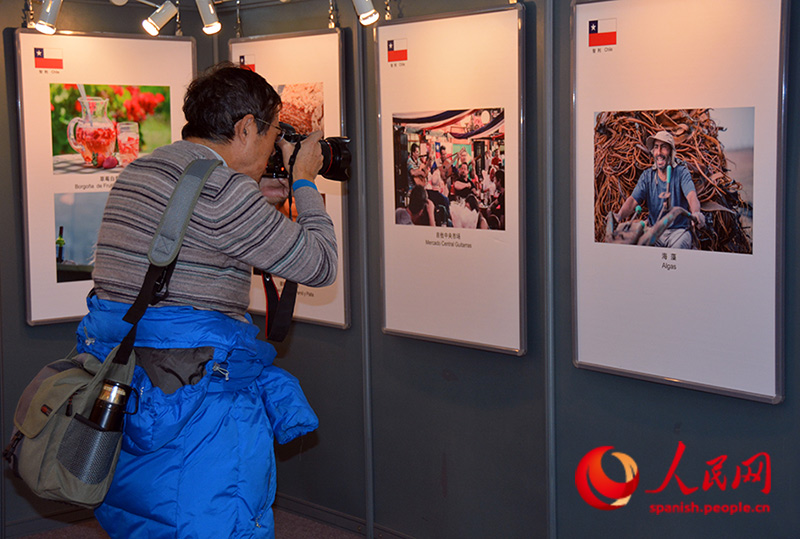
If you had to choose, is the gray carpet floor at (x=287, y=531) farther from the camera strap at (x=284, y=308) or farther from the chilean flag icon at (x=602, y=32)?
the chilean flag icon at (x=602, y=32)

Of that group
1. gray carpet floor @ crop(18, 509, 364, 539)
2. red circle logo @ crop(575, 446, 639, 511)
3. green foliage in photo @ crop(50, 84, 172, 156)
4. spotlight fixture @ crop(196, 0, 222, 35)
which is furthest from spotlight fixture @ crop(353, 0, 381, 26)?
gray carpet floor @ crop(18, 509, 364, 539)

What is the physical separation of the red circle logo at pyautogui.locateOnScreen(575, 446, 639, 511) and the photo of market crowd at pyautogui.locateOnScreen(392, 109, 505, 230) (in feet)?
2.87

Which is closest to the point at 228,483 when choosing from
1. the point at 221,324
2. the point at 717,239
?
the point at 221,324

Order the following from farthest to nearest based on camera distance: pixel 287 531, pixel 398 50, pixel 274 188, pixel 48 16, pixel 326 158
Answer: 1. pixel 287 531
2. pixel 398 50
3. pixel 48 16
4. pixel 274 188
5. pixel 326 158

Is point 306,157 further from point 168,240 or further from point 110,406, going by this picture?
point 110,406

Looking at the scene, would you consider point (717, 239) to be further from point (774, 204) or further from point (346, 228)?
point (346, 228)

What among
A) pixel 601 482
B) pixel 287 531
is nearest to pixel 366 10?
pixel 601 482

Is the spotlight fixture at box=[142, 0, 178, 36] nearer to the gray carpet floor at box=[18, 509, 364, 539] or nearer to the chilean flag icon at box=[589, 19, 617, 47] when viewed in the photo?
the chilean flag icon at box=[589, 19, 617, 47]

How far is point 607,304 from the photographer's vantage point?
2.66m

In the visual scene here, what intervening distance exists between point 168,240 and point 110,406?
1.31ft

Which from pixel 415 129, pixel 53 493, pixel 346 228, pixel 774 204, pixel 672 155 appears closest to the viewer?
pixel 53 493

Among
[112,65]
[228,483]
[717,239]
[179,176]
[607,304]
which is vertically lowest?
[228,483]

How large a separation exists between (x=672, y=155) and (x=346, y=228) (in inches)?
57.4

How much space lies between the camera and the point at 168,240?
181cm
